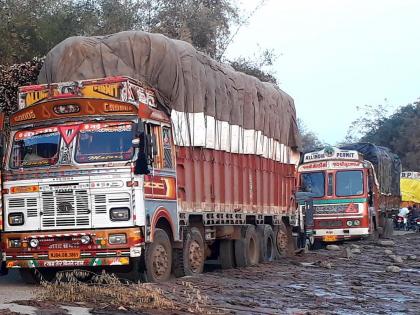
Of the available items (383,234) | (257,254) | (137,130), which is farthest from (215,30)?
(137,130)

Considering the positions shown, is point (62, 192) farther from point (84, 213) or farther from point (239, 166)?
point (239, 166)

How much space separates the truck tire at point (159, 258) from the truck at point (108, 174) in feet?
0.06

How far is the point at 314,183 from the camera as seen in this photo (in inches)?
975

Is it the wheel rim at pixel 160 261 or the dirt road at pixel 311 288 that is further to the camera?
the wheel rim at pixel 160 261

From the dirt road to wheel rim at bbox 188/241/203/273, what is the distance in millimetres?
277

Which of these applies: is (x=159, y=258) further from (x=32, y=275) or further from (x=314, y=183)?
(x=314, y=183)

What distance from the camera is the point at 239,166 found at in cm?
1609

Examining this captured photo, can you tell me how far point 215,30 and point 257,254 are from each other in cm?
1607

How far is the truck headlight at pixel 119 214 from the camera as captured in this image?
11.3 m

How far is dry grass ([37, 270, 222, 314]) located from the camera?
9195 mm

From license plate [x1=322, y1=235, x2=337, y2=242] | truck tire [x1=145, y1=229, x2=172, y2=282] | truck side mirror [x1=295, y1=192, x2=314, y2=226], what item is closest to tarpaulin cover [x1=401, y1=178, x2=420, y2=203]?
license plate [x1=322, y1=235, x2=337, y2=242]

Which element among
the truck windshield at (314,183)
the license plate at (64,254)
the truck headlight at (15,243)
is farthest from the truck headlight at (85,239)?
the truck windshield at (314,183)

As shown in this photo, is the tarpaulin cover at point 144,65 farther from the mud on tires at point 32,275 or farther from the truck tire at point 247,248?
the mud on tires at point 32,275

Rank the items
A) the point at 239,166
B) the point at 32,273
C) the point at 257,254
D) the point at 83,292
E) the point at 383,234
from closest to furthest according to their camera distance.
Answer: the point at 83,292 → the point at 32,273 → the point at 239,166 → the point at 257,254 → the point at 383,234
